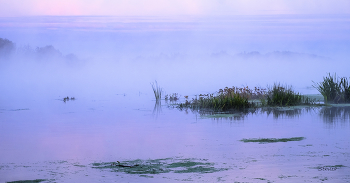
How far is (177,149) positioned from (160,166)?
59.8 inches

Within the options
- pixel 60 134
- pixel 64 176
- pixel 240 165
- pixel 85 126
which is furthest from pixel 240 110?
pixel 64 176

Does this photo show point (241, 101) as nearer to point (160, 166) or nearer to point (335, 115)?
point (335, 115)

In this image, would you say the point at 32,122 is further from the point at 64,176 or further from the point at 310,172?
the point at 310,172

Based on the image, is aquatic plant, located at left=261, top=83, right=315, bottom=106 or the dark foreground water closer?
the dark foreground water

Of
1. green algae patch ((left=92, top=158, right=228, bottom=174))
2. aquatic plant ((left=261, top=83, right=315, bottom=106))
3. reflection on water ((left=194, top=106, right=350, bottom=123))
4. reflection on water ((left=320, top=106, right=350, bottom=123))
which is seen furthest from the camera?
aquatic plant ((left=261, top=83, right=315, bottom=106))

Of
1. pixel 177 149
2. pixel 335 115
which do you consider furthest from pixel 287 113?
pixel 177 149

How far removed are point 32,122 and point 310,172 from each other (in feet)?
30.8

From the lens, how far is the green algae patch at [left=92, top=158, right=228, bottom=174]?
640 centimetres

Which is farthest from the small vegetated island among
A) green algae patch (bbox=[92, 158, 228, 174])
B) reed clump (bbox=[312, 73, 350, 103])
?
green algae patch (bbox=[92, 158, 228, 174])

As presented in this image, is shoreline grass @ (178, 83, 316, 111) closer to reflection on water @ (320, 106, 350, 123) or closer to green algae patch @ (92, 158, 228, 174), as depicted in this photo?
reflection on water @ (320, 106, 350, 123)

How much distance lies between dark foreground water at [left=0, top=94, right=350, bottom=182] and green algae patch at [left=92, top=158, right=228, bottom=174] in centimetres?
1

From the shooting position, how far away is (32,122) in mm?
13703

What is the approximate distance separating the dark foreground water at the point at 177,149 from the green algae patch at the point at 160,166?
0.01 m

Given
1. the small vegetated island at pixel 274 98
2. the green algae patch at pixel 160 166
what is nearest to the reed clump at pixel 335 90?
the small vegetated island at pixel 274 98
